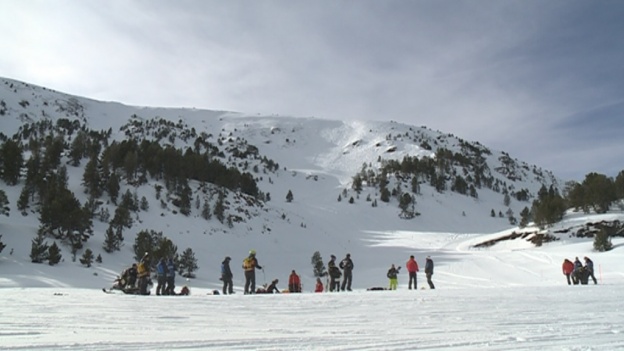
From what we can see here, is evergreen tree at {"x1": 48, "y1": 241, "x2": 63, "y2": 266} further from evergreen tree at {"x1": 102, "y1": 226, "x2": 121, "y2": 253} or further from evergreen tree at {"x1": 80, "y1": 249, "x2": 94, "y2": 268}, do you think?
evergreen tree at {"x1": 102, "y1": 226, "x2": 121, "y2": 253}

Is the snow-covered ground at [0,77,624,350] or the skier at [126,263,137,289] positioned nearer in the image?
the snow-covered ground at [0,77,624,350]

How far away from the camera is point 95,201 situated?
40.3 meters

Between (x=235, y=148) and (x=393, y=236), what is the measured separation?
219 ft

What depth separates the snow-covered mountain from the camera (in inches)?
1325

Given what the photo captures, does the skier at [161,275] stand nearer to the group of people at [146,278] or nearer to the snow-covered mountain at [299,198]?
the group of people at [146,278]

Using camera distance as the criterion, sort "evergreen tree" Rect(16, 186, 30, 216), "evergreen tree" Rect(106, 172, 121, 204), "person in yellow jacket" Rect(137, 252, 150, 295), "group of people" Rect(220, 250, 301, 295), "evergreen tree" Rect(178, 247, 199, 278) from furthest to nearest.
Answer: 1. "evergreen tree" Rect(106, 172, 121, 204)
2. "evergreen tree" Rect(16, 186, 30, 216)
3. "evergreen tree" Rect(178, 247, 199, 278)
4. "group of people" Rect(220, 250, 301, 295)
5. "person in yellow jacket" Rect(137, 252, 150, 295)

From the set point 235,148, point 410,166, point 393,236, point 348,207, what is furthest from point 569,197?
Result: point 235,148

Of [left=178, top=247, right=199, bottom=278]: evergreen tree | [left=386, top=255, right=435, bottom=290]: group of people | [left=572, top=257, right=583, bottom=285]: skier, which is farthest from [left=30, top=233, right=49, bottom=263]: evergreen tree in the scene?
[left=572, top=257, right=583, bottom=285]: skier

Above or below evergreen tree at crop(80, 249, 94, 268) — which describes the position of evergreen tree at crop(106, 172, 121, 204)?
above

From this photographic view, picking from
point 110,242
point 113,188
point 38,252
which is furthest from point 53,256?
point 113,188

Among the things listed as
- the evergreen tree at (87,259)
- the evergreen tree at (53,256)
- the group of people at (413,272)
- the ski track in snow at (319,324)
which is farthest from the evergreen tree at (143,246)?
the ski track in snow at (319,324)

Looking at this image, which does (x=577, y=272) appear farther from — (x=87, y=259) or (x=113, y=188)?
(x=113, y=188)

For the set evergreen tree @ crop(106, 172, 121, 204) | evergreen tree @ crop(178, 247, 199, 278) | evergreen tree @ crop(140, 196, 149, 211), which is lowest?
evergreen tree @ crop(178, 247, 199, 278)

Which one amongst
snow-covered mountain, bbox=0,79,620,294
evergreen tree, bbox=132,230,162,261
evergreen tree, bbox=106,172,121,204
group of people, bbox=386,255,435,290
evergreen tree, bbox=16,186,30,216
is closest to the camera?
group of people, bbox=386,255,435,290
